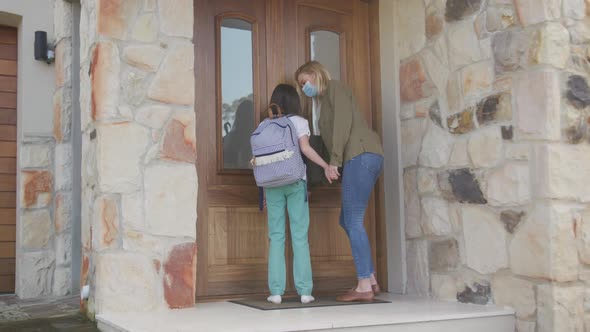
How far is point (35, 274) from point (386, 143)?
312 cm

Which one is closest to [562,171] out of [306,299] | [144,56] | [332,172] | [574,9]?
[574,9]

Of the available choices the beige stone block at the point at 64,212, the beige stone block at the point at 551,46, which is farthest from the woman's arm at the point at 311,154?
the beige stone block at the point at 64,212

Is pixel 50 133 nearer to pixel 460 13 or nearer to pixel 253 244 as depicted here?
pixel 253 244

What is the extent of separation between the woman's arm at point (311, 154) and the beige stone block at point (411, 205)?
751 millimetres

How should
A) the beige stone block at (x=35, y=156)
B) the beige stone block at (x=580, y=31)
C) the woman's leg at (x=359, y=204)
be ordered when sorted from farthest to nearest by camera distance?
the beige stone block at (x=35, y=156), the woman's leg at (x=359, y=204), the beige stone block at (x=580, y=31)

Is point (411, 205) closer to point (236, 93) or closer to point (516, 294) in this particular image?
point (516, 294)

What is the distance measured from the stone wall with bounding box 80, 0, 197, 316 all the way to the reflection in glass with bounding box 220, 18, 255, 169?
1.83 feet

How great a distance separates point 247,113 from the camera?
487 cm

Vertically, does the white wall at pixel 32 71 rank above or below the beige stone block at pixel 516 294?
above

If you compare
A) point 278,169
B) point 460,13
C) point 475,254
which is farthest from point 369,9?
point 475,254

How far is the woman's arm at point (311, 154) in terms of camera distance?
4.36 meters

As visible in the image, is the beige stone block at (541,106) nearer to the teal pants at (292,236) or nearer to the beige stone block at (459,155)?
the beige stone block at (459,155)

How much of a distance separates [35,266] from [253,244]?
212 cm

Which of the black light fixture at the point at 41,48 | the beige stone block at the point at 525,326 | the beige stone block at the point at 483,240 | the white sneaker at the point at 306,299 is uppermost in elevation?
the black light fixture at the point at 41,48
